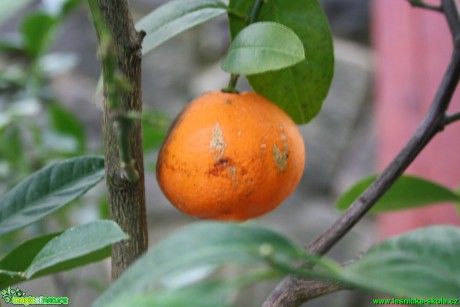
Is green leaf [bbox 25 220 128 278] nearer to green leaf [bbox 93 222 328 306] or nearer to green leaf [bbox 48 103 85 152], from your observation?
green leaf [bbox 93 222 328 306]

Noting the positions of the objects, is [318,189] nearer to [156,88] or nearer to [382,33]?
[156,88]

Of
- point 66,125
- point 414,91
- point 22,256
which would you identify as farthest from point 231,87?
point 414,91

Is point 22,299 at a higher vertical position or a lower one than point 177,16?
lower

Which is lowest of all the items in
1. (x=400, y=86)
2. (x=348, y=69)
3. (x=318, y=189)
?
(x=318, y=189)

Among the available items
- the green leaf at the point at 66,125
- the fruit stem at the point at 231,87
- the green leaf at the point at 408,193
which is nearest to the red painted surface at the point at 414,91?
the green leaf at the point at 408,193

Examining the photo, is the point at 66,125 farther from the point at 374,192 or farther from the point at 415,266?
the point at 415,266

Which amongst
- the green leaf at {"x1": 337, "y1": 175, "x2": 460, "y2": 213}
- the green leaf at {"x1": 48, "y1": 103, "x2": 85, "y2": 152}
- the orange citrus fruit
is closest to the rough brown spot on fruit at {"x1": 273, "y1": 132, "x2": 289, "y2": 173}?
the orange citrus fruit

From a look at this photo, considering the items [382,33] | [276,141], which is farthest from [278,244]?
[382,33]
